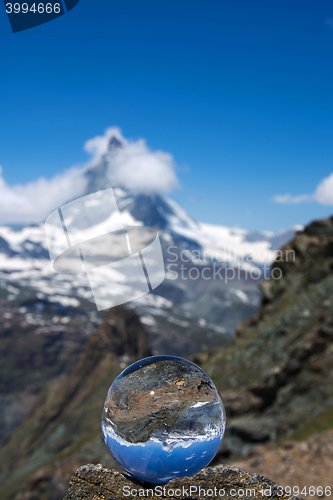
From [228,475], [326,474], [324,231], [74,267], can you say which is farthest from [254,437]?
[324,231]

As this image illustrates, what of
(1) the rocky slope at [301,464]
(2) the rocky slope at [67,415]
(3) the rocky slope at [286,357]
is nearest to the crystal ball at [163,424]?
(1) the rocky slope at [301,464]

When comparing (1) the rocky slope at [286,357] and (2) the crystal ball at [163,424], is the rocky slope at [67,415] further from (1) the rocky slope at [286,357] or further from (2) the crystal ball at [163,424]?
(2) the crystal ball at [163,424]

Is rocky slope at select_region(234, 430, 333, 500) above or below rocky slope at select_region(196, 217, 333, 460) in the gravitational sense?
above

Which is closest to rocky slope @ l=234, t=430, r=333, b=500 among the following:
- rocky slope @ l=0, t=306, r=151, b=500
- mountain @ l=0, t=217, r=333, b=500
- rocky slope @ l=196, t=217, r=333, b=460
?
mountain @ l=0, t=217, r=333, b=500

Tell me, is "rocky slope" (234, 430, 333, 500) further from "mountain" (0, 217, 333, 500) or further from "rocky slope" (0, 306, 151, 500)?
"rocky slope" (0, 306, 151, 500)

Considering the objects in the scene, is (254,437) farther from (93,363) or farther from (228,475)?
(93,363)

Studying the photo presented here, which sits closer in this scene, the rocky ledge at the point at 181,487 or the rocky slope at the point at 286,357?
the rocky ledge at the point at 181,487
